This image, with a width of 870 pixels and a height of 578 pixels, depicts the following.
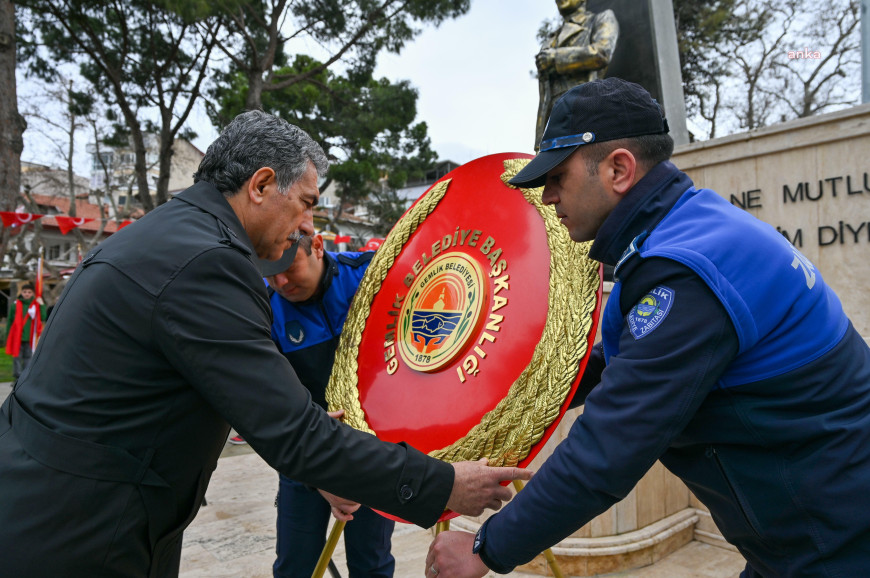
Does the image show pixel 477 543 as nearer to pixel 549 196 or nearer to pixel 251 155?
pixel 549 196

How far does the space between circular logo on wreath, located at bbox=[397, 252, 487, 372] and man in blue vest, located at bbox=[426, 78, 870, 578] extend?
1.93ft

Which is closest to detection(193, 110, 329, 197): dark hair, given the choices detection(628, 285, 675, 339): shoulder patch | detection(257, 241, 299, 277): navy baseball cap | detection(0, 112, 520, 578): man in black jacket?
detection(0, 112, 520, 578): man in black jacket

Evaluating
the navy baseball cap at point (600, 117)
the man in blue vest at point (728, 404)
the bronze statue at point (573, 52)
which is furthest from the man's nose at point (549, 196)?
the bronze statue at point (573, 52)

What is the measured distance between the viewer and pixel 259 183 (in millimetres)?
1815

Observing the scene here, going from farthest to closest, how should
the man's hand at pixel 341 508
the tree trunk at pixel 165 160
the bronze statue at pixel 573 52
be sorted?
the tree trunk at pixel 165 160 < the bronze statue at pixel 573 52 < the man's hand at pixel 341 508

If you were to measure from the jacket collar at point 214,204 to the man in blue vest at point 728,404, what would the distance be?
994mm

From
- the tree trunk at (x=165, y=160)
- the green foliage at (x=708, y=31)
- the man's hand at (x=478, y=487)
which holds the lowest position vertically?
the man's hand at (x=478, y=487)

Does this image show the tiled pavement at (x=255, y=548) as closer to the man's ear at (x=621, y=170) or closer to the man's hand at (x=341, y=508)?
the man's hand at (x=341, y=508)

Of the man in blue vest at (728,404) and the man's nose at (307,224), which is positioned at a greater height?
the man's nose at (307,224)

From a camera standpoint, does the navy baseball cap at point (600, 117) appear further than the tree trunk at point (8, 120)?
No

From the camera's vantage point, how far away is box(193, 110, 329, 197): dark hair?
1796 millimetres

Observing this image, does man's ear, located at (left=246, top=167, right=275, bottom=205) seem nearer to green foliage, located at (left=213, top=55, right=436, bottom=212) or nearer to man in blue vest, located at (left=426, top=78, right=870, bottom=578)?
man in blue vest, located at (left=426, top=78, right=870, bottom=578)

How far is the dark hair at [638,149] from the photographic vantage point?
1.47 metres

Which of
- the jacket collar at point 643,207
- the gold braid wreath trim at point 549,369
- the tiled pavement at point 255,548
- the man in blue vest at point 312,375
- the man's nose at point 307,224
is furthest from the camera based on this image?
the tiled pavement at point 255,548
